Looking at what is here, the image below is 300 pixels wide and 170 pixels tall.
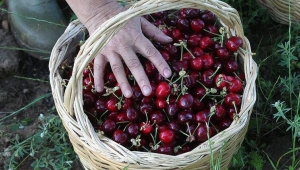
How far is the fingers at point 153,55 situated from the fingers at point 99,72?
0.13 meters

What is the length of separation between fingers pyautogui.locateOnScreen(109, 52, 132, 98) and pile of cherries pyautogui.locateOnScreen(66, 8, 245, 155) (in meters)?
0.04

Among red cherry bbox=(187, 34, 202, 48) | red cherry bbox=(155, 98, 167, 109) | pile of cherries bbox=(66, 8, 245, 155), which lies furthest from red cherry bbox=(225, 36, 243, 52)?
red cherry bbox=(155, 98, 167, 109)

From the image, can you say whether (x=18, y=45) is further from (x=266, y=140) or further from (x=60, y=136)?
(x=266, y=140)

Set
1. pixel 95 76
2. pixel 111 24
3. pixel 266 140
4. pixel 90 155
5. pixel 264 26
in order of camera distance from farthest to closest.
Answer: pixel 264 26, pixel 266 140, pixel 95 76, pixel 90 155, pixel 111 24

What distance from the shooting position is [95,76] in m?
1.52

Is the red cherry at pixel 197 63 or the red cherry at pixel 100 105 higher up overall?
the red cherry at pixel 197 63

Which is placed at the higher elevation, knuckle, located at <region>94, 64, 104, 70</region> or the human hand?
the human hand

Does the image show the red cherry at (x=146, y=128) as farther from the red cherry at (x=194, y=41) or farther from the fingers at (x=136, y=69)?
the red cherry at (x=194, y=41)

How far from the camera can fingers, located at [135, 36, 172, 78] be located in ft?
4.87

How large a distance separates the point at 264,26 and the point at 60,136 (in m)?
1.08

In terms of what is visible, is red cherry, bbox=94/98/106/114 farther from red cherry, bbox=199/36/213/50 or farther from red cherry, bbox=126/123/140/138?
red cherry, bbox=199/36/213/50

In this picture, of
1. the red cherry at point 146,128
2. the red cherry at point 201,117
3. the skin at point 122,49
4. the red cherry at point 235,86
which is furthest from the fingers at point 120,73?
the red cherry at point 235,86

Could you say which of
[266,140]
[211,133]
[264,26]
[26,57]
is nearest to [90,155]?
[211,133]

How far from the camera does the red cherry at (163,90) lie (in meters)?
1.46
